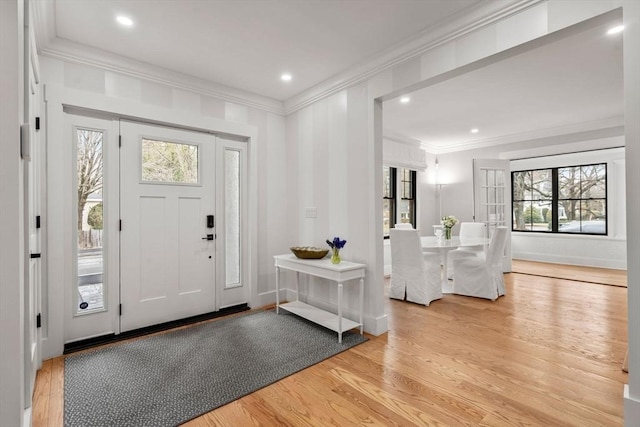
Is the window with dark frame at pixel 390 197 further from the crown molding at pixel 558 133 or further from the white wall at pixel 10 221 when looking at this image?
the white wall at pixel 10 221

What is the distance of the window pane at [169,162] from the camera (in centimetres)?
334

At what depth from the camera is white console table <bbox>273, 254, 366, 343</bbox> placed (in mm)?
3057

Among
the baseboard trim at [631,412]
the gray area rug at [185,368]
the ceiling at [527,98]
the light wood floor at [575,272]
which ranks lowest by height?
the gray area rug at [185,368]

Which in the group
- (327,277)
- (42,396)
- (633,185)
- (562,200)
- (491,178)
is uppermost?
(491,178)

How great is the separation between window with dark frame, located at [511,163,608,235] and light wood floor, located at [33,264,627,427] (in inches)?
168

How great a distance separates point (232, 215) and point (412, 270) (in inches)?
95.8

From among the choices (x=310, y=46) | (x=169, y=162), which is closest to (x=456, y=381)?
(x=310, y=46)

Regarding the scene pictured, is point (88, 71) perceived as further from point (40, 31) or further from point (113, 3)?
point (113, 3)

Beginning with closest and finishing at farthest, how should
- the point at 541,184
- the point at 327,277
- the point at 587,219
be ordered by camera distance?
the point at 327,277, the point at 587,219, the point at 541,184

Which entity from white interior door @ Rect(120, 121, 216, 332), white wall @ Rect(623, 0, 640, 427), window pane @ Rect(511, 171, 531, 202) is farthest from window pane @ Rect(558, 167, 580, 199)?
white interior door @ Rect(120, 121, 216, 332)

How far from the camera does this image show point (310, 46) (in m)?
2.90

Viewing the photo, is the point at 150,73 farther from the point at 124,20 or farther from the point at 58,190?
the point at 58,190

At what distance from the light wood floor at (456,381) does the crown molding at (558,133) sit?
3132 millimetres

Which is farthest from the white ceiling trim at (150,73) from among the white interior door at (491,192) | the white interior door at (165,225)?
the white interior door at (491,192)
